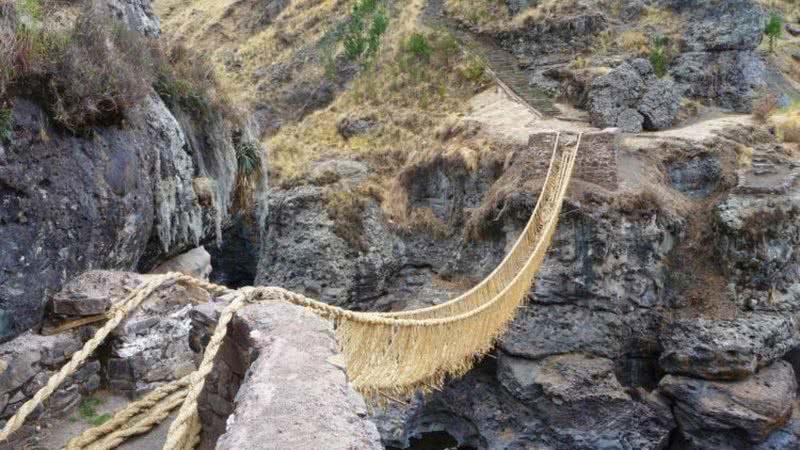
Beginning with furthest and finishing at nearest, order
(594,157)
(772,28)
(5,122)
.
A: (772,28)
(594,157)
(5,122)

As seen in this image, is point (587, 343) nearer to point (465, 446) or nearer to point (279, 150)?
point (465, 446)

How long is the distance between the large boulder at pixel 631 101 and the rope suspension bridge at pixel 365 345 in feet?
19.0

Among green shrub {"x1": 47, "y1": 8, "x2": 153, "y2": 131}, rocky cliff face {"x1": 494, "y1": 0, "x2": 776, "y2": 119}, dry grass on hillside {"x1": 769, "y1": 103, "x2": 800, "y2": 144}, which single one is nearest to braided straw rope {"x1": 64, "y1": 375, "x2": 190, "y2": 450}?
green shrub {"x1": 47, "y1": 8, "x2": 153, "y2": 131}

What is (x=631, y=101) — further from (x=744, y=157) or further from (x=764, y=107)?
(x=764, y=107)

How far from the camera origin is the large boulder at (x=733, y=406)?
8.66 metres

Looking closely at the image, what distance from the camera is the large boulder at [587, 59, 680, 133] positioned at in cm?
1280

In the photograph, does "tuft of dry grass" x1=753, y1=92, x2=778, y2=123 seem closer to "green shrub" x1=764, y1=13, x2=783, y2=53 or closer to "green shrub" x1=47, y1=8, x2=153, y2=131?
"green shrub" x1=764, y1=13, x2=783, y2=53

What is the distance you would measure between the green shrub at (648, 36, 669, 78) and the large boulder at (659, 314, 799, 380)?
7192mm

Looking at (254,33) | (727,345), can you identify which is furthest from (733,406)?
(254,33)

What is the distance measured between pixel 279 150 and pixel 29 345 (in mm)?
11792

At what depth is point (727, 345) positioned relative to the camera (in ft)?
29.6

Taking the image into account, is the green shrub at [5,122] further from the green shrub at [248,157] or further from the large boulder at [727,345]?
the large boulder at [727,345]

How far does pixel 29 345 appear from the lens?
133 inches

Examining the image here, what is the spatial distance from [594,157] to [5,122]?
28.8ft
